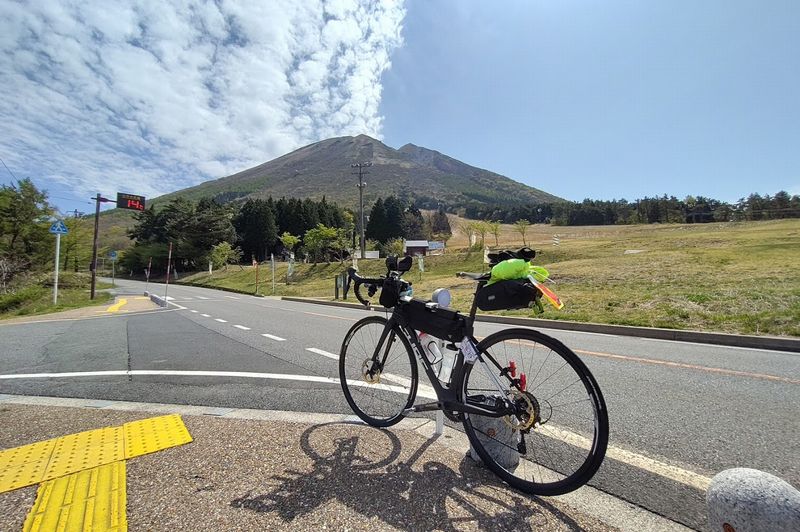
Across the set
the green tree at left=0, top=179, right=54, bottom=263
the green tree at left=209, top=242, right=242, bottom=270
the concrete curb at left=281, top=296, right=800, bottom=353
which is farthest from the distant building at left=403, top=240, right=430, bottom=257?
the concrete curb at left=281, top=296, right=800, bottom=353

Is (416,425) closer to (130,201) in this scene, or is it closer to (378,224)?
(130,201)

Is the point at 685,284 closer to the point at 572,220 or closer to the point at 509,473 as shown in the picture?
the point at 509,473

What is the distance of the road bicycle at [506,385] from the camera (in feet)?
6.99

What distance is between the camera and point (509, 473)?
221cm

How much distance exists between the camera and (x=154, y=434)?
113 inches

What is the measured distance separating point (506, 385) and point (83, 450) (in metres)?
2.87

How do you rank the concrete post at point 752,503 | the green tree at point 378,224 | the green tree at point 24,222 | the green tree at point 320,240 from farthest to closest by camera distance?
the green tree at point 378,224, the green tree at point 320,240, the green tree at point 24,222, the concrete post at point 752,503

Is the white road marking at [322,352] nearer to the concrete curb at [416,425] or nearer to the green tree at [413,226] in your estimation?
the concrete curb at [416,425]

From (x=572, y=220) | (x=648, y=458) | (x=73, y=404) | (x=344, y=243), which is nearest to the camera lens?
(x=648, y=458)

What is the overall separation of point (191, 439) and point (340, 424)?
107 centimetres

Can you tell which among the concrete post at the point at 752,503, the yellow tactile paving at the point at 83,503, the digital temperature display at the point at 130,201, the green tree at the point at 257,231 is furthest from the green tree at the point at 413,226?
the concrete post at the point at 752,503

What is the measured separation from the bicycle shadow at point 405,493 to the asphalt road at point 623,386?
65cm

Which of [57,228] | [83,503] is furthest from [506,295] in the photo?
[57,228]

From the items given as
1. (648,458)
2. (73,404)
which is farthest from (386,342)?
(73,404)
